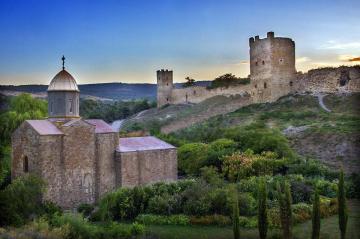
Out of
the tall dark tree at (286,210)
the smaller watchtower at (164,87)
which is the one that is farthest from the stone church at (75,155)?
the smaller watchtower at (164,87)

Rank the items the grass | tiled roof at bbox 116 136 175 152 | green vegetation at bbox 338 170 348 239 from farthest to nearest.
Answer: tiled roof at bbox 116 136 175 152 < the grass < green vegetation at bbox 338 170 348 239

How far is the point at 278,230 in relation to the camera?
666 inches

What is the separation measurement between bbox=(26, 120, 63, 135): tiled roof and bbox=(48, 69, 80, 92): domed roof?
1.81 meters

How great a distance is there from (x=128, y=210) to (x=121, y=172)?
3.92 metres

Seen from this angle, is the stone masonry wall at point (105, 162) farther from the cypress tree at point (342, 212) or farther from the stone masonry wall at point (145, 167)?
the cypress tree at point (342, 212)

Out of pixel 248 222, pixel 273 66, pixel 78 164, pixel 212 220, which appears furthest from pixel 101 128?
pixel 273 66

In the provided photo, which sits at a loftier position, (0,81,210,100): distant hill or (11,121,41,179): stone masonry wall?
(0,81,210,100): distant hill

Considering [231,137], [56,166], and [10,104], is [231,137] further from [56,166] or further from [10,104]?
[10,104]

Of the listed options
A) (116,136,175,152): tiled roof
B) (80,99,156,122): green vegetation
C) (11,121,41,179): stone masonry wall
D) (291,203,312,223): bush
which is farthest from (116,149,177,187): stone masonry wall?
(80,99,156,122): green vegetation

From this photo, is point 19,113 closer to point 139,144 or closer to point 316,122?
point 139,144

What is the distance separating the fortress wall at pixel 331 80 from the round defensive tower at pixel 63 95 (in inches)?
917

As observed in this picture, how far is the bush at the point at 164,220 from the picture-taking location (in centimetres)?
1867

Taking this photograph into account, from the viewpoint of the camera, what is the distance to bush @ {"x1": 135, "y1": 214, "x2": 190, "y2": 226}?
18.7 meters

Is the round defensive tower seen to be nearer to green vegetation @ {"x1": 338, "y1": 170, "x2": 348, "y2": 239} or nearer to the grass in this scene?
the grass
